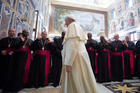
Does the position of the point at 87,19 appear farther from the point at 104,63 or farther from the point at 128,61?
the point at 104,63

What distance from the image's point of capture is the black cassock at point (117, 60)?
174 inches

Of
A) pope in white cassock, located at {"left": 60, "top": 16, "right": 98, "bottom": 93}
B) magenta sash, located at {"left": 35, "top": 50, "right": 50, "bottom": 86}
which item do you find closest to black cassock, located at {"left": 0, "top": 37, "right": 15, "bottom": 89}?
magenta sash, located at {"left": 35, "top": 50, "right": 50, "bottom": 86}

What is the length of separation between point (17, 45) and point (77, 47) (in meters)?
2.29

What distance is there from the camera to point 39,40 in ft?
12.3

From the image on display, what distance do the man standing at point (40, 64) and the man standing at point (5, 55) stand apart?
2.62 ft

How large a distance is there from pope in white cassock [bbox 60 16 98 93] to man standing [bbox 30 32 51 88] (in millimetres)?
1951

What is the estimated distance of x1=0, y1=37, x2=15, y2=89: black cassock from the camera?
2.93 metres

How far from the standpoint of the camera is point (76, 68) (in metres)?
1.78

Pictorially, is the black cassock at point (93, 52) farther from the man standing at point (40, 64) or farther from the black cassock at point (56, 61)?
the man standing at point (40, 64)

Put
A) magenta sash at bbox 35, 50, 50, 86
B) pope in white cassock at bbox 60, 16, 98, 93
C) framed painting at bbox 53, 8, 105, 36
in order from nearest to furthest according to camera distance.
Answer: pope in white cassock at bbox 60, 16, 98, 93 → magenta sash at bbox 35, 50, 50, 86 → framed painting at bbox 53, 8, 105, 36

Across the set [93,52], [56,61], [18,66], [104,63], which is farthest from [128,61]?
[18,66]

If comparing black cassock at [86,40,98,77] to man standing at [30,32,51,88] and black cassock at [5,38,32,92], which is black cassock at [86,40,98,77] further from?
black cassock at [5,38,32,92]

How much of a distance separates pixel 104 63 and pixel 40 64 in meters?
2.87

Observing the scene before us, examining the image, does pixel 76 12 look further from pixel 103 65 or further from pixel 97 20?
pixel 103 65
